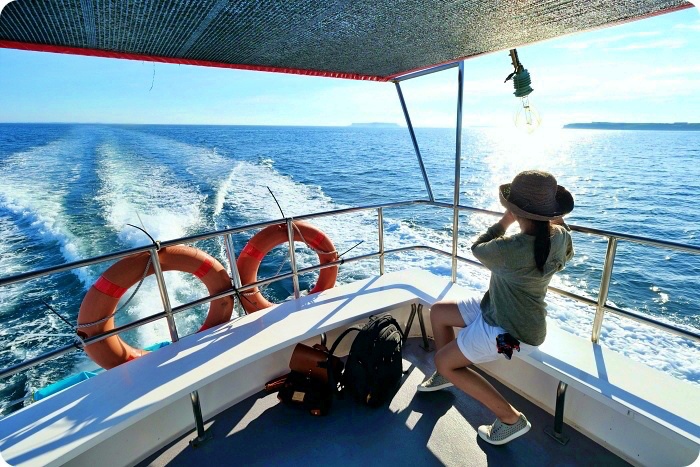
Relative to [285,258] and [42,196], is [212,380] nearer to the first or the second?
[285,258]

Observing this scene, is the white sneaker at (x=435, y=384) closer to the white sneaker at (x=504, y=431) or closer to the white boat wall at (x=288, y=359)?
the white boat wall at (x=288, y=359)

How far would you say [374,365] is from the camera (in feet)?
6.09

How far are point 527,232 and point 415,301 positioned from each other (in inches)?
41.7

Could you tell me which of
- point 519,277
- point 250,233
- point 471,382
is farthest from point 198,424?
point 250,233

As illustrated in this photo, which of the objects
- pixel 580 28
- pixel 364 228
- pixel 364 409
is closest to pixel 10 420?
pixel 364 409

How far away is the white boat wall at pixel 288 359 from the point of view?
1.33 m

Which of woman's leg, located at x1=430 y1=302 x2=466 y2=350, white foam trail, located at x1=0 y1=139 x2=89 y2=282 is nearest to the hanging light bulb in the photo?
woman's leg, located at x1=430 y1=302 x2=466 y2=350

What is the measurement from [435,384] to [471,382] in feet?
1.14

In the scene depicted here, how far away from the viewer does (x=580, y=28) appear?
5.66 ft

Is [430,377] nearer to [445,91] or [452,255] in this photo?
[452,255]

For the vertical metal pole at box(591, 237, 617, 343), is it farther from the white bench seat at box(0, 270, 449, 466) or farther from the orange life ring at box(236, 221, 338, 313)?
the orange life ring at box(236, 221, 338, 313)

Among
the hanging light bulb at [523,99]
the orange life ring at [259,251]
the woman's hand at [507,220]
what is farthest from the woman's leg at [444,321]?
the hanging light bulb at [523,99]

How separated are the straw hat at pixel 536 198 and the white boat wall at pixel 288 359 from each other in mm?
505

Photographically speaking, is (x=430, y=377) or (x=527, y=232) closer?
(x=527, y=232)
